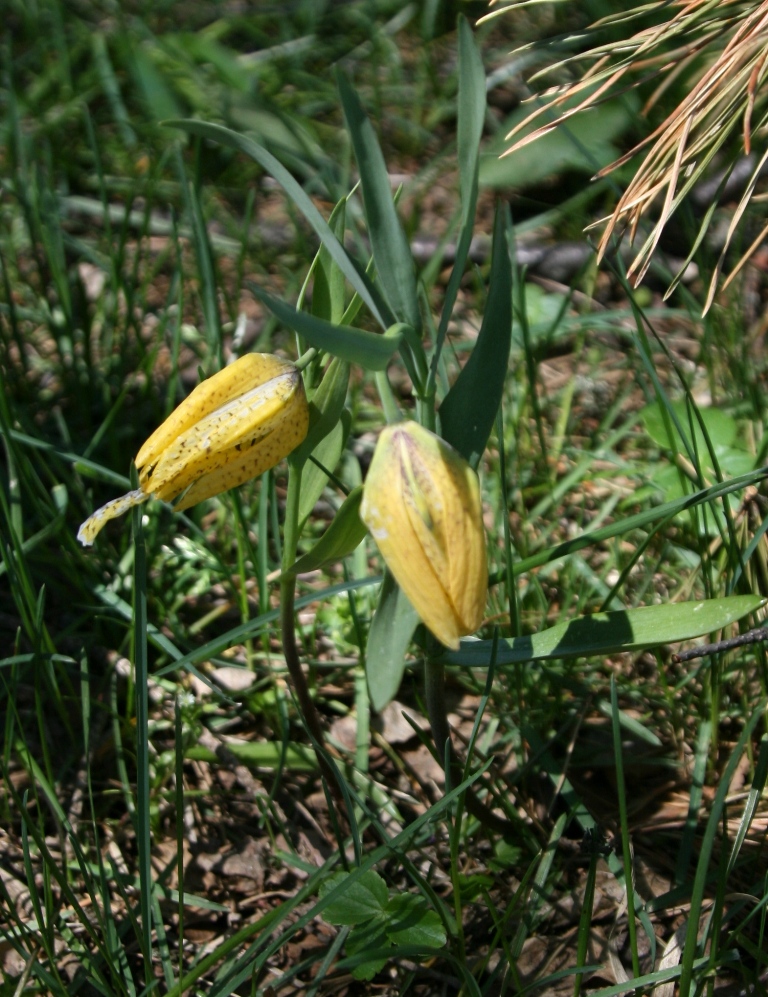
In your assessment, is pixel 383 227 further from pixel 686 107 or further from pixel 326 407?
pixel 686 107

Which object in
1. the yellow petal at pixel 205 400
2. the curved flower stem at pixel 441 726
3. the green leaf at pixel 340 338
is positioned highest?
the green leaf at pixel 340 338

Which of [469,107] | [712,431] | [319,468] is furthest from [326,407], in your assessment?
[712,431]

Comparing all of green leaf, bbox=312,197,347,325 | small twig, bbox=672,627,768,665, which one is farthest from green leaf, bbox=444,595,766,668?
green leaf, bbox=312,197,347,325

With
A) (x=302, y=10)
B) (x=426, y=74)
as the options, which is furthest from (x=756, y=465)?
(x=302, y=10)

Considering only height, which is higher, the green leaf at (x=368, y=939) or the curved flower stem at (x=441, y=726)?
the curved flower stem at (x=441, y=726)

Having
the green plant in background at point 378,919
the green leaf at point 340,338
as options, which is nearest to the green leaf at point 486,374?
the green leaf at point 340,338

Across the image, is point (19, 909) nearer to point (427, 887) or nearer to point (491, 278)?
point (427, 887)

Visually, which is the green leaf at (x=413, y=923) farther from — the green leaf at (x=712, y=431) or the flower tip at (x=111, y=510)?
the green leaf at (x=712, y=431)

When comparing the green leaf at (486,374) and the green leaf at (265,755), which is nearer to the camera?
the green leaf at (486,374)
